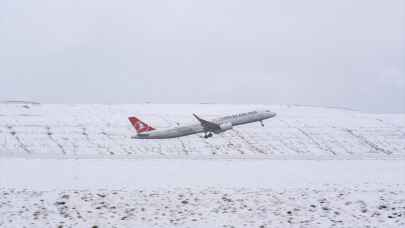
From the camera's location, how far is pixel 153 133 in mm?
49781

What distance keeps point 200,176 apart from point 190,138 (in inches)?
889

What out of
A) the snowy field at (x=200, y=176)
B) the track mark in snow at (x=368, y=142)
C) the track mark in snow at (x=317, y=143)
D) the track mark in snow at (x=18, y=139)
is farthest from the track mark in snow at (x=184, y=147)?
the track mark in snow at (x=368, y=142)

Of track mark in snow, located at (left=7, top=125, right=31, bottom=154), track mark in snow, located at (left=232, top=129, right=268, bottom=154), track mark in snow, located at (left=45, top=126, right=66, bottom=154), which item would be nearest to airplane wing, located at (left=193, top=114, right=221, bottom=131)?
track mark in snow, located at (left=232, top=129, right=268, bottom=154)

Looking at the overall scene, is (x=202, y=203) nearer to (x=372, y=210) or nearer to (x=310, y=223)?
(x=310, y=223)

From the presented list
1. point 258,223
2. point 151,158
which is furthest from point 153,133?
point 258,223

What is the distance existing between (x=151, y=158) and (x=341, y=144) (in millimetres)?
22664

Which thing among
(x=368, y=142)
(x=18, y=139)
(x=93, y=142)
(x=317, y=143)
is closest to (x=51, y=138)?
(x=18, y=139)

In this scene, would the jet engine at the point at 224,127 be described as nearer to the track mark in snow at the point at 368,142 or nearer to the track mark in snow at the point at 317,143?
the track mark in snow at the point at 317,143

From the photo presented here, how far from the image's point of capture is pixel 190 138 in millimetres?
50938

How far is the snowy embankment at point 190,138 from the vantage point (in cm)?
4337

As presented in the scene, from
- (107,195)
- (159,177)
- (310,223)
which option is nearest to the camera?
(310,223)

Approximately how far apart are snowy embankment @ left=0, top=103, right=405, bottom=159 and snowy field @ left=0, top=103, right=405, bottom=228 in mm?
124

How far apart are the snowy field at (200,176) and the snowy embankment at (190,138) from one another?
12cm

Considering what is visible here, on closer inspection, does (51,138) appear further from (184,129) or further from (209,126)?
(209,126)
